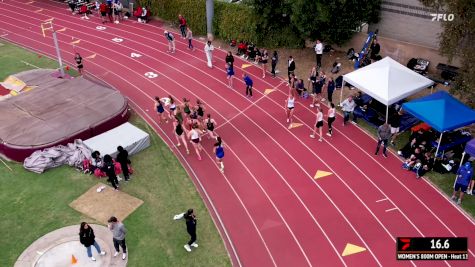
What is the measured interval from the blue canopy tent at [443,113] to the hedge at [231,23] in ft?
31.5

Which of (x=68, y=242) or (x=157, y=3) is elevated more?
(x=157, y=3)

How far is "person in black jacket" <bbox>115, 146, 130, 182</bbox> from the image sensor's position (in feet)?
49.8

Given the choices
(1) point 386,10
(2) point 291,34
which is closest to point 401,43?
(1) point 386,10

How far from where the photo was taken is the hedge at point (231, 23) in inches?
975

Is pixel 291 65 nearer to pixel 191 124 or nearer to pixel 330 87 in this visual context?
pixel 330 87

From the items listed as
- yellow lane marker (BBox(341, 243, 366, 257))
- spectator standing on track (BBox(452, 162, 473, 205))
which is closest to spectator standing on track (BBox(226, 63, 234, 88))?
yellow lane marker (BBox(341, 243, 366, 257))

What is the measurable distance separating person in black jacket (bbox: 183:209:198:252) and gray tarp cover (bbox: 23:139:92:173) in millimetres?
5712

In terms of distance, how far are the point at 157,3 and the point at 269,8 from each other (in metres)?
9.31

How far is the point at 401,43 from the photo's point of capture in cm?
2220

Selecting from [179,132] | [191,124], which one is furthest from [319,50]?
[179,132]

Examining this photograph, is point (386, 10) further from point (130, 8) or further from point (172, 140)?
point (130, 8)

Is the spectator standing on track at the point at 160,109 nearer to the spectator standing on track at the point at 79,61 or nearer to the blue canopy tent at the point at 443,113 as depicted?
the spectator standing on track at the point at 79,61

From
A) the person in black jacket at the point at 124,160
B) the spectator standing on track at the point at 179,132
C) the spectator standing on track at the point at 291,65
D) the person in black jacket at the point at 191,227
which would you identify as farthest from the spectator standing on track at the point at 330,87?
the person in black jacket at the point at 191,227

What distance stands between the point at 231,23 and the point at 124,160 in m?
13.2
